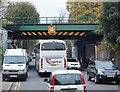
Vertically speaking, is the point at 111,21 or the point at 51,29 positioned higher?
the point at 111,21

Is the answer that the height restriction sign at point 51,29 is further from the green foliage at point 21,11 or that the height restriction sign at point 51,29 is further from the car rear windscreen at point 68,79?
the car rear windscreen at point 68,79

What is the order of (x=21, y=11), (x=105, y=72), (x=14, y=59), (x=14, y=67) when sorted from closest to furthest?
1. (x=105, y=72)
2. (x=14, y=67)
3. (x=14, y=59)
4. (x=21, y=11)

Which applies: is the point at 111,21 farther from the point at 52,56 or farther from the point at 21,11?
the point at 21,11

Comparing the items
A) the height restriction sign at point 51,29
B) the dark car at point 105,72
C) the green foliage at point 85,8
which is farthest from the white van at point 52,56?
the green foliage at point 85,8

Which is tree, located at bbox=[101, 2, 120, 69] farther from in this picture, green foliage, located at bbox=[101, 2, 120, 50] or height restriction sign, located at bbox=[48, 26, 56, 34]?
height restriction sign, located at bbox=[48, 26, 56, 34]

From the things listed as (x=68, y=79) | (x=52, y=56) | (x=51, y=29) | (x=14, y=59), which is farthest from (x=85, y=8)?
(x=68, y=79)

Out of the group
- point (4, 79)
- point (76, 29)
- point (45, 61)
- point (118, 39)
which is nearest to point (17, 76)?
point (4, 79)

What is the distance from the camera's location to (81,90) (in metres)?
15.3

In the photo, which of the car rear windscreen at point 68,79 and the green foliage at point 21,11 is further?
the green foliage at point 21,11

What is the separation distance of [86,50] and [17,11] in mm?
14938

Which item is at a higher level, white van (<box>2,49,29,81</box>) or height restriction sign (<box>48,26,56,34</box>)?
height restriction sign (<box>48,26,56,34</box>)

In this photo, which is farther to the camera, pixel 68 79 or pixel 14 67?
pixel 14 67

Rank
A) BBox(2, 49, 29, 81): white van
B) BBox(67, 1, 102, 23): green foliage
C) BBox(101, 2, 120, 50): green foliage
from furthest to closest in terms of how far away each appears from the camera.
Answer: BBox(67, 1, 102, 23): green foliage, BBox(2, 49, 29, 81): white van, BBox(101, 2, 120, 50): green foliage

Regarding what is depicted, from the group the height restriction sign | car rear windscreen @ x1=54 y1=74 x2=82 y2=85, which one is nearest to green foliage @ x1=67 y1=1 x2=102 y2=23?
the height restriction sign
